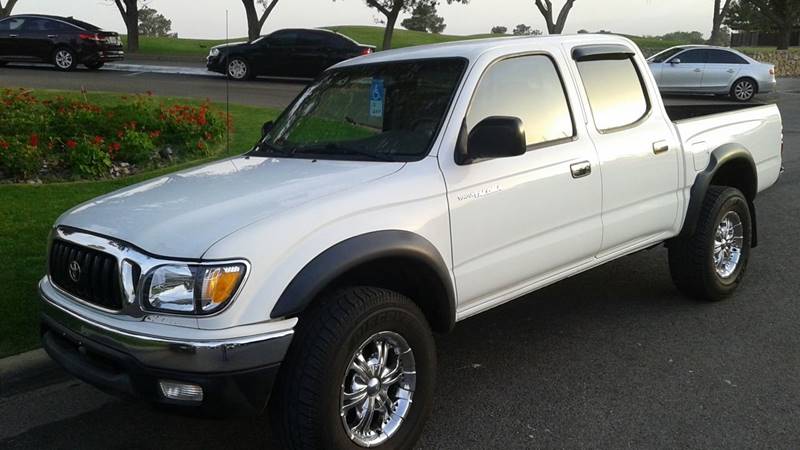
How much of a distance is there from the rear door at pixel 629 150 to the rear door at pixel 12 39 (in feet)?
67.8

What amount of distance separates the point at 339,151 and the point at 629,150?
1.81 meters

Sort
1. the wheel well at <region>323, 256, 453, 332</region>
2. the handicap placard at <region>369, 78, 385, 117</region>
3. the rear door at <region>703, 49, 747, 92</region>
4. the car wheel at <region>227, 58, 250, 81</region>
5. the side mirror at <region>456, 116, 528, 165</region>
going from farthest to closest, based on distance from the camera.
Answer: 1. the rear door at <region>703, 49, 747, 92</region>
2. the car wheel at <region>227, 58, 250, 81</region>
3. the handicap placard at <region>369, 78, 385, 117</region>
4. the side mirror at <region>456, 116, 528, 165</region>
5. the wheel well at <region>323, 256, 453, 332</region>

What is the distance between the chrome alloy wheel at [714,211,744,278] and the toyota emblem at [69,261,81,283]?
4.22 metres

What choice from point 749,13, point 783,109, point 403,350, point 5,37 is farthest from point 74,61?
point 749,13

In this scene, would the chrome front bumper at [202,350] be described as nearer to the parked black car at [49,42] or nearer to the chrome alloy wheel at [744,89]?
the parked black car at [49,42]

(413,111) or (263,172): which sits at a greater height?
(413,111)

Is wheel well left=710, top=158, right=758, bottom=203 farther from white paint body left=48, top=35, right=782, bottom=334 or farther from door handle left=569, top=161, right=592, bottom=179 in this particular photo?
door handle left=569, top=161, right=592, bottom=179

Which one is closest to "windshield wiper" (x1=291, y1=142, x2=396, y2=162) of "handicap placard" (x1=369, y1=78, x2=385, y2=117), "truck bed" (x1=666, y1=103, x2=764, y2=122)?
"handicap placard" (x1=369, y1=78, x2=385, y2=117)

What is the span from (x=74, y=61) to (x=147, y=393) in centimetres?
2083

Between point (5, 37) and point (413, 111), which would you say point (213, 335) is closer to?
point (413, 111)

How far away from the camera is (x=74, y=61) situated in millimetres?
21406

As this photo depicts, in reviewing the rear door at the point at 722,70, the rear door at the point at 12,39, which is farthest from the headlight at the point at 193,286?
the rear door at the point at 12,39

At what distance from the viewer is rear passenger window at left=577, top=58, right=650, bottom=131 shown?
4.61 m

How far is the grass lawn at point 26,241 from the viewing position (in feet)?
15.2
